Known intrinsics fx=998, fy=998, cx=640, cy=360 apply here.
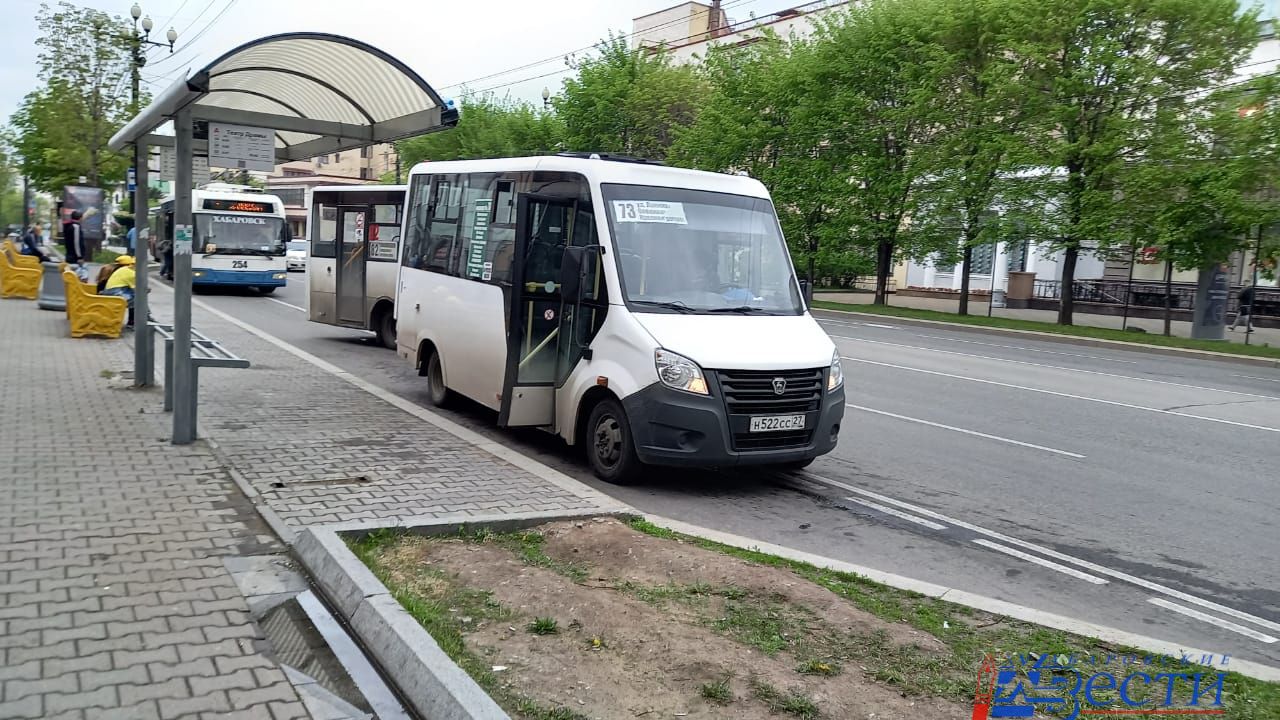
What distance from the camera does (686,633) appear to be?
461cm

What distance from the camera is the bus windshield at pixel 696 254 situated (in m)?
8.12

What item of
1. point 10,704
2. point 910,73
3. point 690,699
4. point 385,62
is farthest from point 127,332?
point 910,73

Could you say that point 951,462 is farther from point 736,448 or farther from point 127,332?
point 127,332

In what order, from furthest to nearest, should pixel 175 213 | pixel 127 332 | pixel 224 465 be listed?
pixel 127 332 → pixel 175 213 → pixel 224 465

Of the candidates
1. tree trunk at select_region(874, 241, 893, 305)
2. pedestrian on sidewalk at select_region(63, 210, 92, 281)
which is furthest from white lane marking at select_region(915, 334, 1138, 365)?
pedestrian on sidewalk at select_region(63, 210, 92, 281)

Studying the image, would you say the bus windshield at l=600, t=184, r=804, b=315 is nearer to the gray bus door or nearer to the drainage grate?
the drainage grate

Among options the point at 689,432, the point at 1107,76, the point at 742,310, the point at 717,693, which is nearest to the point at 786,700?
the point at 717,693

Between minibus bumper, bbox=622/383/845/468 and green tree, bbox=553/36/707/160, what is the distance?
3611cm

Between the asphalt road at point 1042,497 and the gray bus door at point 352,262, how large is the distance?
2159 mm

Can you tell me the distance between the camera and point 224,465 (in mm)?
7461

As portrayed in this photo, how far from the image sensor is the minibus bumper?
7398 millimetres

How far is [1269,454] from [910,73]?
23971 millimetres

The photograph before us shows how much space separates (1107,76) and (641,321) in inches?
975

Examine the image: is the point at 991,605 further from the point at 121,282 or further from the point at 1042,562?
the point at 121,282
